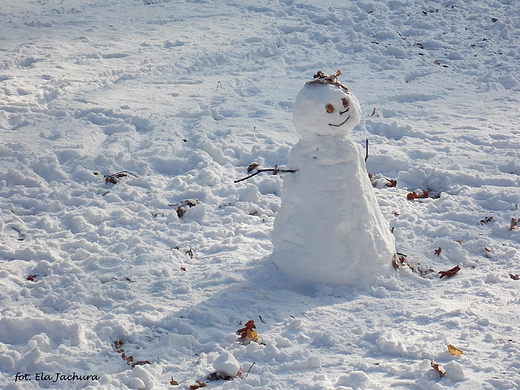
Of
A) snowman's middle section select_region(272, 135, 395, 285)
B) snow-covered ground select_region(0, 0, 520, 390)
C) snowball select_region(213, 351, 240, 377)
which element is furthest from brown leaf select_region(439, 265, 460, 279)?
snowball select_region(213, 351, 240, 377)

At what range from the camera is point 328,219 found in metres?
3.58

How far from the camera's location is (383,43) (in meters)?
7.96

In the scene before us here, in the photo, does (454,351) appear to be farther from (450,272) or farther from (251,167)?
(251,167)

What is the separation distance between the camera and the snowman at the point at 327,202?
3574 mm

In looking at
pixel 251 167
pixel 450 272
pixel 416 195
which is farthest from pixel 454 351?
pixel 251 167

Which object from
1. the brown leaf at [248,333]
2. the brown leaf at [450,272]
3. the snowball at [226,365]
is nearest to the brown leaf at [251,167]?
the brown leaf at [450,272]

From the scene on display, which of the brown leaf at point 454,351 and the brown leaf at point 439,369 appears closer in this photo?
the brown leaf at point 439,369

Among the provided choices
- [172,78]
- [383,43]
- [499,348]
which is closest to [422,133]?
[383,43]

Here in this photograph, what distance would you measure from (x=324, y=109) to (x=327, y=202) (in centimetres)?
55

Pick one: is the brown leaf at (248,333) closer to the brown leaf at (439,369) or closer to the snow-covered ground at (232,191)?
the snow-covered ground at (232,191)

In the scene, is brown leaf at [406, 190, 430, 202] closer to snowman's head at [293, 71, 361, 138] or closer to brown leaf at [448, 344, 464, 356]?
snowman's head at [293, 71, 361, 138]

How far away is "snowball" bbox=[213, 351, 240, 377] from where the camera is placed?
281 centimetres

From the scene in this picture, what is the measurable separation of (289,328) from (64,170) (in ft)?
8.63

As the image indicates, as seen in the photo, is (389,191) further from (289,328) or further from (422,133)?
(289,328)
